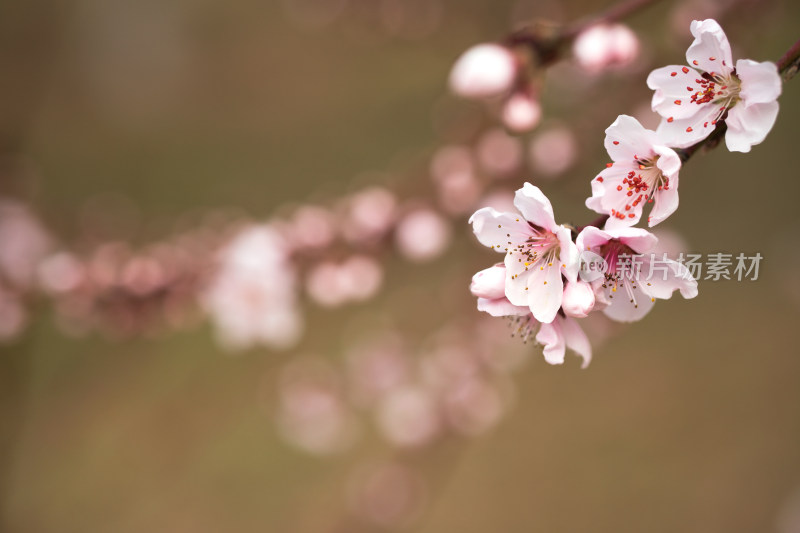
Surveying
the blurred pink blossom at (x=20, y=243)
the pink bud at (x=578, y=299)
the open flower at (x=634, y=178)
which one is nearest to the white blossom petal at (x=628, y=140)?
the open flower at (x=634, y=178)

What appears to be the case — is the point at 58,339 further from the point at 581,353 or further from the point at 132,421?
the point at 581,353

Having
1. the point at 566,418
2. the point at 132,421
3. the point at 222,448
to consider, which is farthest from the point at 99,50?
the point at 566,418

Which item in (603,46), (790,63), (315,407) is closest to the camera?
(790,63)

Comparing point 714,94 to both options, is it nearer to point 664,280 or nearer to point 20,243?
point 664,280

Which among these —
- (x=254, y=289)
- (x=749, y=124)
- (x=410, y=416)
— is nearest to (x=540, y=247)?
(x=749, y=124)

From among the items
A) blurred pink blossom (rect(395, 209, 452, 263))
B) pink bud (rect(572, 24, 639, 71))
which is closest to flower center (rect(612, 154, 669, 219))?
pink bud (rect(572, 24, 639, 71))

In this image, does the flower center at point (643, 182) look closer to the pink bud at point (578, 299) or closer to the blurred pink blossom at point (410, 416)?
the pink bud at point (578, 299)
